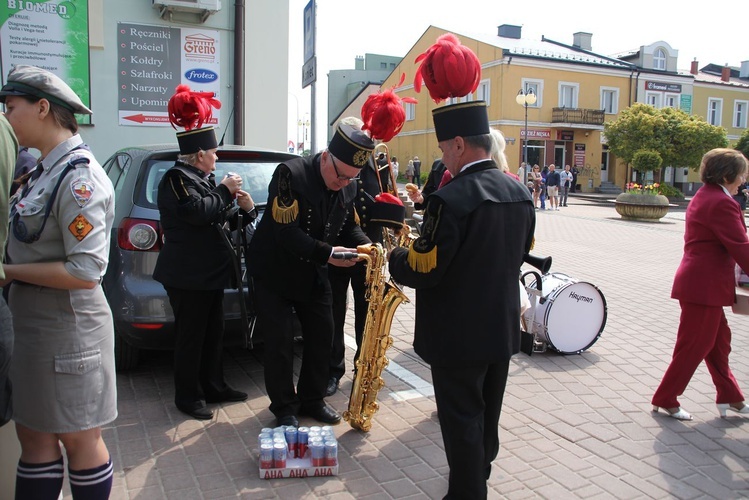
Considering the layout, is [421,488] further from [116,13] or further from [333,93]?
[333,93]

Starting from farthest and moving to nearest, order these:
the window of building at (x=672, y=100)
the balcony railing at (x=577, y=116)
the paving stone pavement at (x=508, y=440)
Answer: the window of building at (x=672, y=100) → the balcony railing at (x=577, y=116) → the paving stone pavement at (x=508, y=440)

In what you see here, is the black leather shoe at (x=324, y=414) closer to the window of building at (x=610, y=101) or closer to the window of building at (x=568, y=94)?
the window of building at (x=568, y=94)

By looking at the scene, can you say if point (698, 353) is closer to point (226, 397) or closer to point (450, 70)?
point (450, 70)

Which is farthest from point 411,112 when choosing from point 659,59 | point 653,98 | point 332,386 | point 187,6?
point 332,386

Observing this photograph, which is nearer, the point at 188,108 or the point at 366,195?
the point at 188,108

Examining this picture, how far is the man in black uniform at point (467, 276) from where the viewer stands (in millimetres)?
2736

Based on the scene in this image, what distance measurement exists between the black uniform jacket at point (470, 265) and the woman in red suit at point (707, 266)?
196 centimetres

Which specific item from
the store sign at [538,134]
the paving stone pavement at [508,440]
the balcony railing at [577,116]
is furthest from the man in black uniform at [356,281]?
the balcony railing at [577,116]

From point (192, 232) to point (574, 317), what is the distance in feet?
11.7

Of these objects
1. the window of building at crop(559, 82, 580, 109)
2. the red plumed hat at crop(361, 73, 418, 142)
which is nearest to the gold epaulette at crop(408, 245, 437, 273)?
the red plumed hat at crop(361, 73, 418, 142)

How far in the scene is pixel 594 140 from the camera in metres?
42.5

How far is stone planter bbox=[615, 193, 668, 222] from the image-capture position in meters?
21.8

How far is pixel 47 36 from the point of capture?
28.7 ft

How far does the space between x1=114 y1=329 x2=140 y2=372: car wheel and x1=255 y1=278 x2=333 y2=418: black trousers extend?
4.56ft
